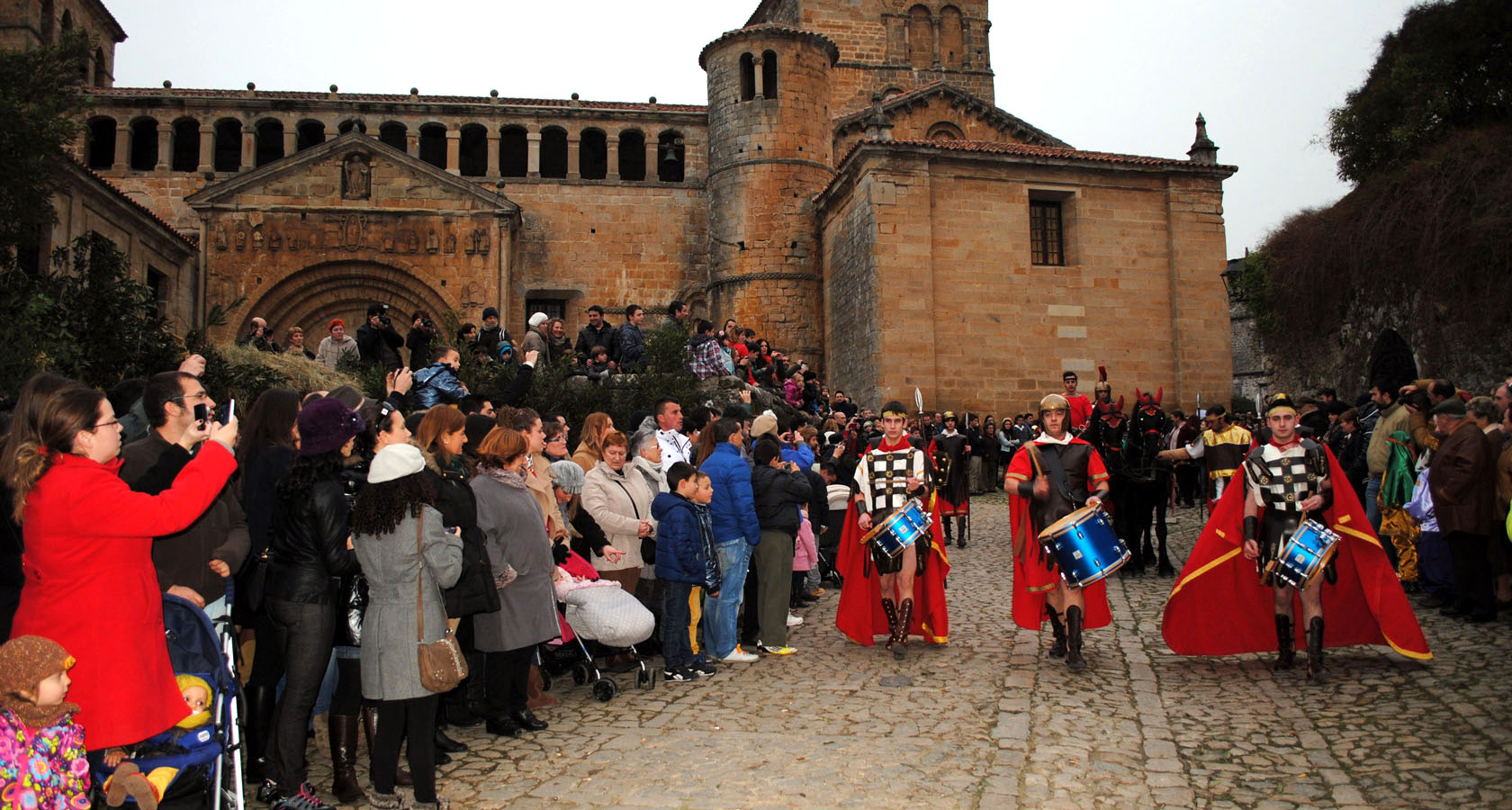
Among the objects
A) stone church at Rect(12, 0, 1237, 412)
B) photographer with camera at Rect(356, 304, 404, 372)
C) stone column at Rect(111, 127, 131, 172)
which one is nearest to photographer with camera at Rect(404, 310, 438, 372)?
photographer with camera at Rect(356, 304, 404, 372)

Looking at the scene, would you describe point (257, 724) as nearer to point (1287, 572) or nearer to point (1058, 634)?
point (1058, 634)

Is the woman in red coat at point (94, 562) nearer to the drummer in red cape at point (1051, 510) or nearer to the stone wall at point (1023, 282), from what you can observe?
the drummer in red cape at point (1051, 510)

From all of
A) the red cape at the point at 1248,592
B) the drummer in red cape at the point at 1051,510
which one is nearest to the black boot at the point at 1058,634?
the drummer in red cape at the point at 1051,510

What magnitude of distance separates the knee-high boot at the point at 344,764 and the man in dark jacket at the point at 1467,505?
26.6 feet

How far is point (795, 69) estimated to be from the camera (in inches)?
1077

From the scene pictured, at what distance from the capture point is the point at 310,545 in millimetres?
4469

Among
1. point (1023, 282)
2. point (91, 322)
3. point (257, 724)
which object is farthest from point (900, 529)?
point (1023, 282)

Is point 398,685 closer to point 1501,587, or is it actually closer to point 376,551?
point 376,551

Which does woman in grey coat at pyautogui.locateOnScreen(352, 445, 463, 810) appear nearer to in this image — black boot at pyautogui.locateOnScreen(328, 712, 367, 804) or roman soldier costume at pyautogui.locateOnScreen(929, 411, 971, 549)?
black boot at pyautogui.locateOnScreen(328, 712, 367, 804)

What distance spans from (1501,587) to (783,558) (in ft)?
18.8

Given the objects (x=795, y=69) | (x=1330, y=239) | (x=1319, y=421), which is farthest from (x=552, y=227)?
(x=1319, y=421)

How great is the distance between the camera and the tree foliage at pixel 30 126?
44.5ft

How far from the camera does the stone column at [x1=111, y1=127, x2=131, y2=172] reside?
28047mm

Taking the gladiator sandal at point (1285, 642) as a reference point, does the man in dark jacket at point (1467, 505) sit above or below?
above
